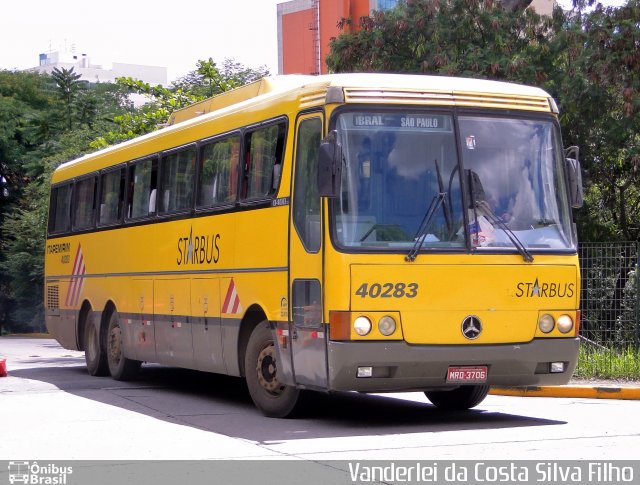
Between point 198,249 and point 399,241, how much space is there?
4.13 metres

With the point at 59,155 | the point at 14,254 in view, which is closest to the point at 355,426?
the point at 59,155

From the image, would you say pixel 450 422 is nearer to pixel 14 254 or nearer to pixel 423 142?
pixel 423 142

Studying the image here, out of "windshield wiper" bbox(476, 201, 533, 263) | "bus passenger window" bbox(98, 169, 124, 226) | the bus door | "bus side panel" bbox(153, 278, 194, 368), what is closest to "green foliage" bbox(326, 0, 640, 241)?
"bus passenger window" bbox(98, 169, 124, 226)

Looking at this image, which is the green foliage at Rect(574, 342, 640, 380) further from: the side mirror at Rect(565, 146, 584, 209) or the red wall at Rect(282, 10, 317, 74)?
the red wall at Rect(282, 10, 317, 74)

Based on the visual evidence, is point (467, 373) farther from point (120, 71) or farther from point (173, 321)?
point (120, 71)

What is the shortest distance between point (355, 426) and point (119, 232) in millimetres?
7328

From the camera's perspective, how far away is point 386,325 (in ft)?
37.0

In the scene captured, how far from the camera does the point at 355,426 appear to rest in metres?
12.0

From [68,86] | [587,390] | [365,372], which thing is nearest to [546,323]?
[365,372]

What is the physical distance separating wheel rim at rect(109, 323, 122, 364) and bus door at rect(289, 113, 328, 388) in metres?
6.75

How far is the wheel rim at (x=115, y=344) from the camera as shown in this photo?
18219 mm

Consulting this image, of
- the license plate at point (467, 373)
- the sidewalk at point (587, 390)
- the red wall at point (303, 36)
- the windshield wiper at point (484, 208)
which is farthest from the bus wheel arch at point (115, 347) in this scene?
the red wall at point (303, 36)

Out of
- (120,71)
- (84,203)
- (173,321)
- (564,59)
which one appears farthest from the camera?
(120,71)

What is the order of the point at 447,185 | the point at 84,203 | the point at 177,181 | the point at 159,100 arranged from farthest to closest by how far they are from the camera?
the point at 159,100 → the point at 84,203 → the point at 177,181 → the point at 447,185
